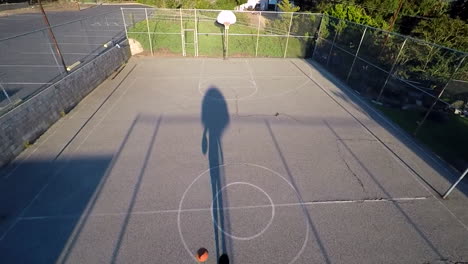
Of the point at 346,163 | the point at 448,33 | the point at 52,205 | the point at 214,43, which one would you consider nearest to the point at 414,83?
the point at 448,33

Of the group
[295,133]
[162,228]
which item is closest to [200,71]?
[295,133]

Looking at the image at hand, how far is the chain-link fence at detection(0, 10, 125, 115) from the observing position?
8.75 meters

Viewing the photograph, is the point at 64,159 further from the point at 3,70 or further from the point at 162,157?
Answer: the point at 3,70

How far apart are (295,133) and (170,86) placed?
22.8 feet

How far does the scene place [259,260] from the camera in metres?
4.04

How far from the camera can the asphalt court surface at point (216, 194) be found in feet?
13.9

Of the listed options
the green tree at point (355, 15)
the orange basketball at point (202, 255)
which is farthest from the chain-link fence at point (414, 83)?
the orange basketball at point (202, 255)

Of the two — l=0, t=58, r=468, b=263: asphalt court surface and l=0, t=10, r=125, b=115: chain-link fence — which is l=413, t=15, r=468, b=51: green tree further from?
l=0, t=10, r=125, b=115: chain-link fence

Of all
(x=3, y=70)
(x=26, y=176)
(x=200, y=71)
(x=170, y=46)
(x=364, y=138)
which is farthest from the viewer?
(x=170, y=46)

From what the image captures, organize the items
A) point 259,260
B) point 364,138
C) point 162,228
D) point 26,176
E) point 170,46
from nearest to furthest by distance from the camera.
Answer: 1. point 259,260
2. point 162,228
3. point 26,176
4. point 364,138
5. point 170,46

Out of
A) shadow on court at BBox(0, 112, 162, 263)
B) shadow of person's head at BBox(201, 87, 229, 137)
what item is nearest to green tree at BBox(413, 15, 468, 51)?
shadow of person's head at BBox(201, 87, 229, 137)

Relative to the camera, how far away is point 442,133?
29.1 feet

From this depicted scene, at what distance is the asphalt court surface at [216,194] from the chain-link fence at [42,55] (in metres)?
2.28

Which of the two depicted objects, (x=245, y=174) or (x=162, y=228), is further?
(x=245, y=174)
